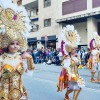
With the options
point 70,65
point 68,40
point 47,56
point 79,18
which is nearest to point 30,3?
point 79,18

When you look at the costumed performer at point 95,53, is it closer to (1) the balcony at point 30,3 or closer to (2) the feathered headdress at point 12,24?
(2) the feathered headdress at point 12,24

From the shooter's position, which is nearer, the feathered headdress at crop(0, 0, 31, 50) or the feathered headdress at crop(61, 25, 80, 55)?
the feathered headdress at crop(0, 0, 31, 50)

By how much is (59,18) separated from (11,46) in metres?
25.9

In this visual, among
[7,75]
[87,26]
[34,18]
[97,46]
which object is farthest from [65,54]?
[34,18]

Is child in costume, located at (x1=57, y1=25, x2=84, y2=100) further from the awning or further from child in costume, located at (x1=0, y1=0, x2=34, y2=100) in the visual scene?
the awning

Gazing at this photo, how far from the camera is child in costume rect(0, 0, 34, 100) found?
4.66 m

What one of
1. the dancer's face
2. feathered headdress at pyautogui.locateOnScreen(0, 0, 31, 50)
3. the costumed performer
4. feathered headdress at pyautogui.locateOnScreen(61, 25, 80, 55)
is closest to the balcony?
the costumed performer

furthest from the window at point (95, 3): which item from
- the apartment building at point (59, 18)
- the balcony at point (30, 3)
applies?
the balcony at point (30, 3)

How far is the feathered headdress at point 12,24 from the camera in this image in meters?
4.64

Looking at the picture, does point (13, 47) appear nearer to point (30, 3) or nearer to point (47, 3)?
point (47, 3)

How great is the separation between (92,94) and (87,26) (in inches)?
729

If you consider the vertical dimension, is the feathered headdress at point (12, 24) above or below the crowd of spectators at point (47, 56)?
above

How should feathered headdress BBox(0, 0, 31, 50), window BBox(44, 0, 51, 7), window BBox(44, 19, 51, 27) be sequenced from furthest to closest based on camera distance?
window BBox(44, 0, 51, 7) < window BBox(44, 19, 51, 27) < feathered headdress BBox(0, 0, 31, 50)

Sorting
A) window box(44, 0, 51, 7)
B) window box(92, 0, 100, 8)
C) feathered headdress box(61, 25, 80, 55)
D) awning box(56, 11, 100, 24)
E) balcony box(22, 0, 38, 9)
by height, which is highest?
balcony box(22, 0, 38, 9)
